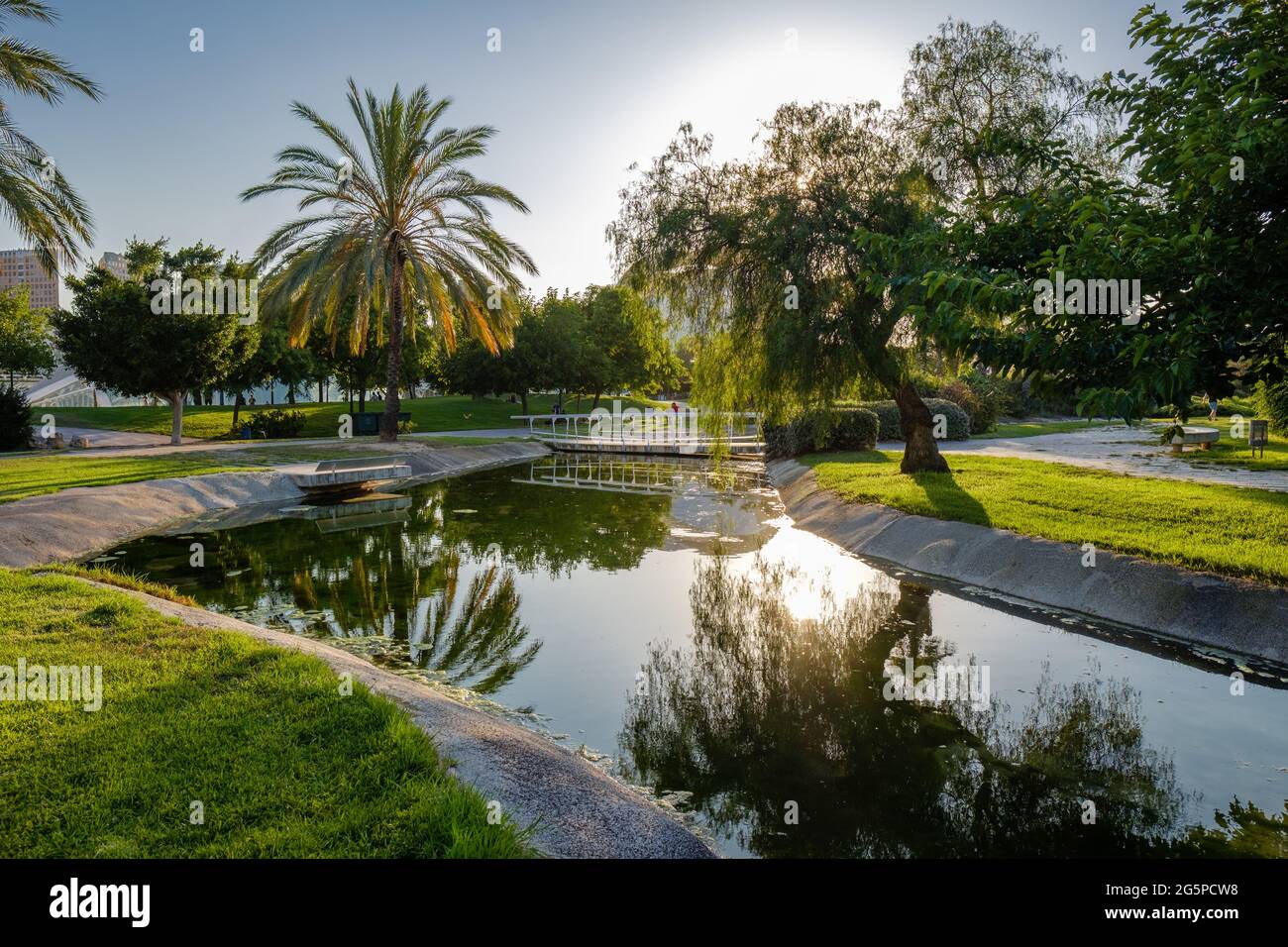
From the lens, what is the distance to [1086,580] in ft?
29.7

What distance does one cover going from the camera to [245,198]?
2264 cm

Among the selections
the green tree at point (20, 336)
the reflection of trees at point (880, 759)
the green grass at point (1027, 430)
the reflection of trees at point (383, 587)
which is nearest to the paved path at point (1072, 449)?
the green grass at point (1027, 430)

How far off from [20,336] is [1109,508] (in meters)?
58.9

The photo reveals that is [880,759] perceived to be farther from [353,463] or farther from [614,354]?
[614,354]

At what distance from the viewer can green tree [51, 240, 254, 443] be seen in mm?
25094

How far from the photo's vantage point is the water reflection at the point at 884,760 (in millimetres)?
4328

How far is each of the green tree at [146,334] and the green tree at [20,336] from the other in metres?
17.9

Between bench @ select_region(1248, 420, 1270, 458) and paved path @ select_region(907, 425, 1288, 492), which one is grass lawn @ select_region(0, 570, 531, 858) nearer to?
paved path @ select_region(907, 425, 1288, 492)

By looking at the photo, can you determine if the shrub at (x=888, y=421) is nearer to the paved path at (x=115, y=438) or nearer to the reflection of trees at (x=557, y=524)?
the reflection of trees at (x=557, y=524)

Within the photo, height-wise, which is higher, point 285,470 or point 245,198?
point 245,198

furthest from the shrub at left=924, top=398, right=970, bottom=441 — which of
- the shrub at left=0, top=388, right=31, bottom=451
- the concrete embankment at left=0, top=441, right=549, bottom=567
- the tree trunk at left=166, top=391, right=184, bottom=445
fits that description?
the shrub at left=0, top=388, right=31, bottom=451

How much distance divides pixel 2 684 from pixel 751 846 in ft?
17.2
